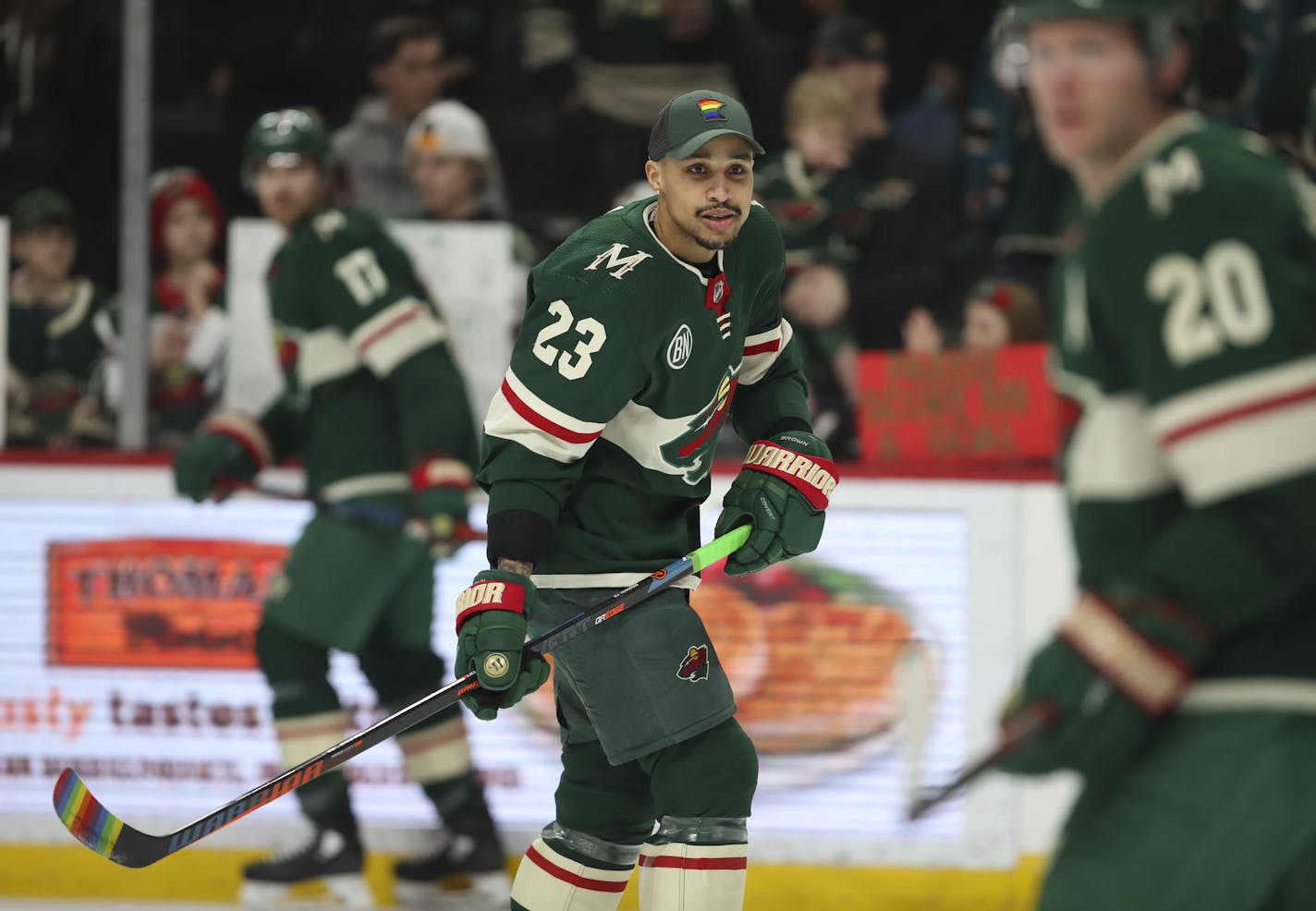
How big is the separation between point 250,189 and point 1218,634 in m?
3.90

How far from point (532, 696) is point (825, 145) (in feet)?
5.11

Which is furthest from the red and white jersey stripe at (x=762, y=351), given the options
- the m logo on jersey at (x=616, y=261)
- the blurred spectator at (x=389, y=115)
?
the blurred spectator at (x=389, y=115)

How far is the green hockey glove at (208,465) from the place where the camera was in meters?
4.09

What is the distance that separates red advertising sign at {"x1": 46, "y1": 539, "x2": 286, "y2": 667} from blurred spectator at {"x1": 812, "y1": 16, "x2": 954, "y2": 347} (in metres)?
1.59

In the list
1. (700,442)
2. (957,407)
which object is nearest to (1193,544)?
(700,442)

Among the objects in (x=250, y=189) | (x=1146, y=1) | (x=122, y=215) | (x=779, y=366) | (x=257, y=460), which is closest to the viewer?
(x=1146, y=1)

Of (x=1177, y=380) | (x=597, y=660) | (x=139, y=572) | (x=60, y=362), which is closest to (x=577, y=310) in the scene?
(x=597, y=660)

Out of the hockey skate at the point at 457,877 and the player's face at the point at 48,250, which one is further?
the player's face at the point at 48,250

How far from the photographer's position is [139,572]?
4.34 m

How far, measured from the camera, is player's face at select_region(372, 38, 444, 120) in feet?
16.5

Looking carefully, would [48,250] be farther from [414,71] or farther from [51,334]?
[414,71]

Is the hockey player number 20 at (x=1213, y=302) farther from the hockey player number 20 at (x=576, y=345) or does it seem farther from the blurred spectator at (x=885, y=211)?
the blurred spectator at (x=885, y=211)

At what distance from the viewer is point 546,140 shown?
5.00 metres

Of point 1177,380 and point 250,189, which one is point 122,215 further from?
point 1177,380
